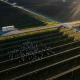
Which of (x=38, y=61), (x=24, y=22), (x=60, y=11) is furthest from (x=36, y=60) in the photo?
(x=60, y=11)

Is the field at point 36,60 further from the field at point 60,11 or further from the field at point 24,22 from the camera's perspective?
the field at point 60,11

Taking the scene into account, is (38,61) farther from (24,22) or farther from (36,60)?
(24,22)

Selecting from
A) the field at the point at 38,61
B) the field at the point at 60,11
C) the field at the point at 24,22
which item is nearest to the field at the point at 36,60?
the field at the point at 38,61

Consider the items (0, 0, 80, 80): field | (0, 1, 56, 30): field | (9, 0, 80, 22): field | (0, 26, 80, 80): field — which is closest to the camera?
(0, 0, 80, 80): field

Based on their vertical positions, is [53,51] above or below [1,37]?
below

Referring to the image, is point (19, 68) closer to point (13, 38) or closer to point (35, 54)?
point (35, 54)

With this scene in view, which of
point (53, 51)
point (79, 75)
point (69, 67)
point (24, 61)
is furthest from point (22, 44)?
point (79, 75)

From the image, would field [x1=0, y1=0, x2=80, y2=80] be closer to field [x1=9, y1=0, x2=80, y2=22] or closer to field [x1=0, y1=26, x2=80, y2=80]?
field [x1=0, y1=26, x2=80, y2=80]

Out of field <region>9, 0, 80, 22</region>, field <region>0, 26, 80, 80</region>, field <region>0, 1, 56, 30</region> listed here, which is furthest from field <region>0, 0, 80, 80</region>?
field <region>9, 0, 80, 22</region>
